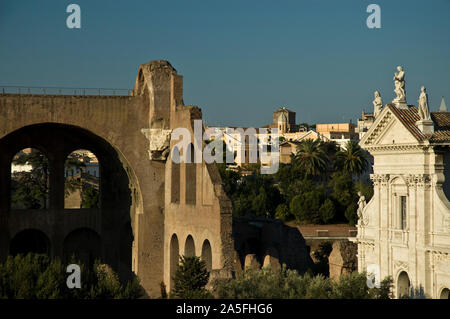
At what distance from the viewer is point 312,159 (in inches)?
2731

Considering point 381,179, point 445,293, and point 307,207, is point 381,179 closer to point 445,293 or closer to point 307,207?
point 445,293

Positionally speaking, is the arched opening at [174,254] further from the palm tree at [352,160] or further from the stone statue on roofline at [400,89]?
the palm tree at [352,160]

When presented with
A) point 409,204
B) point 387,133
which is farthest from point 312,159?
point 409,204

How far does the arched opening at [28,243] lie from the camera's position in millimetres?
42406

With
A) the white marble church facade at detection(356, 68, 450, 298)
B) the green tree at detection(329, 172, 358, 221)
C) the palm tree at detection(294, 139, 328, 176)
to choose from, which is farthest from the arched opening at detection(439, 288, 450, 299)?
the palm tree at detection(294, 139, 328, 176)

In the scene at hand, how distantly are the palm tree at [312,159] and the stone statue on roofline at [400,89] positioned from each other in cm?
3578

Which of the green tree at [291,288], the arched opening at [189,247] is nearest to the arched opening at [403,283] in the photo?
the green tree at [291,288]

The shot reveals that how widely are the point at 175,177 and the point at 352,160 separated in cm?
3428

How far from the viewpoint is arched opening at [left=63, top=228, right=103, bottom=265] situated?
42.1m

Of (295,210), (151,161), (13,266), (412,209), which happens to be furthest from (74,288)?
(295,210)

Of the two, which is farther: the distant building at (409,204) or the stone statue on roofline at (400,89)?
the stone statue on roofline at (400,89)

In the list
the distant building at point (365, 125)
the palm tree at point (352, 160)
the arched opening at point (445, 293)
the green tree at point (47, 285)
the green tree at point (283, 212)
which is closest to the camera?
the green tree at point (47, 285)
